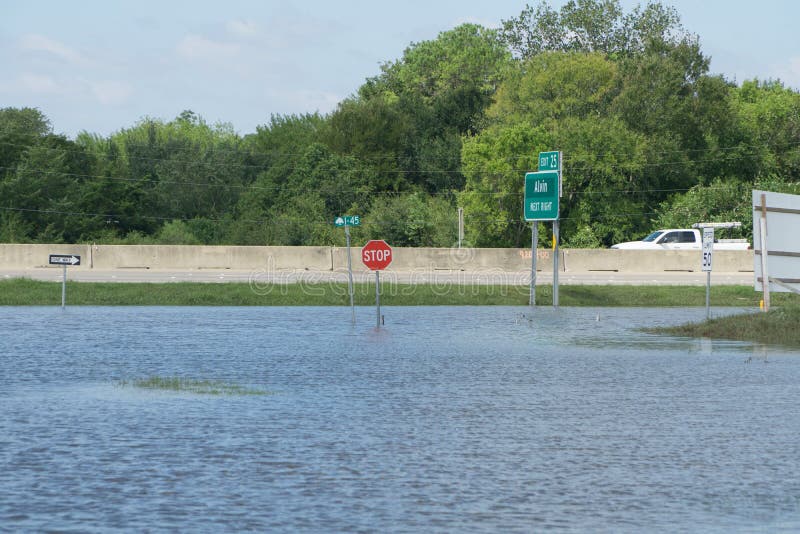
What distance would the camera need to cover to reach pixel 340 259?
2056 inches

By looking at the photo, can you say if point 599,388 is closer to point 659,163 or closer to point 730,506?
point 730,506

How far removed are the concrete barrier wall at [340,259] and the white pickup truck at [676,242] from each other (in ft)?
8.36

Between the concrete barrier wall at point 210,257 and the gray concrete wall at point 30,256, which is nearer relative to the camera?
the concrete barrier wall at point 210,257

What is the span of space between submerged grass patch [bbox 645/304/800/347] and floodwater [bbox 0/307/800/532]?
2.60m

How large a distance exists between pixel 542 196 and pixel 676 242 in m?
20.8

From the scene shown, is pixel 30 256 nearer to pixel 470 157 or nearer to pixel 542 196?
Result: pixel 542 196

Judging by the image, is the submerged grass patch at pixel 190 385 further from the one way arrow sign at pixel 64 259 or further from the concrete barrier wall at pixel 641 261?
the concrete barrier wall at pixel 641 261

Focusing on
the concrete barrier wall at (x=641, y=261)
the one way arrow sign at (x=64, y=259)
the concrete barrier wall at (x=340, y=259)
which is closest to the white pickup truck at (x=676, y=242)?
the concrete barrier wall at (x=641, y=261)

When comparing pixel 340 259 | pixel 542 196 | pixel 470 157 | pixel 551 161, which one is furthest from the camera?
pixel 470 157

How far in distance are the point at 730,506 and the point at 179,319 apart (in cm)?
2374

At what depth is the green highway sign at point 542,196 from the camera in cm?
3841

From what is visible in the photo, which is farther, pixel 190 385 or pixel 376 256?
pixel 376 256

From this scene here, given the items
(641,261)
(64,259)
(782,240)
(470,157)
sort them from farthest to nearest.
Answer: (470,157) → (641,261) → (64,259) → (782,240)

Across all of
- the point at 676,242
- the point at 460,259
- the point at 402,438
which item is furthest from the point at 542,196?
the point at 402,438
